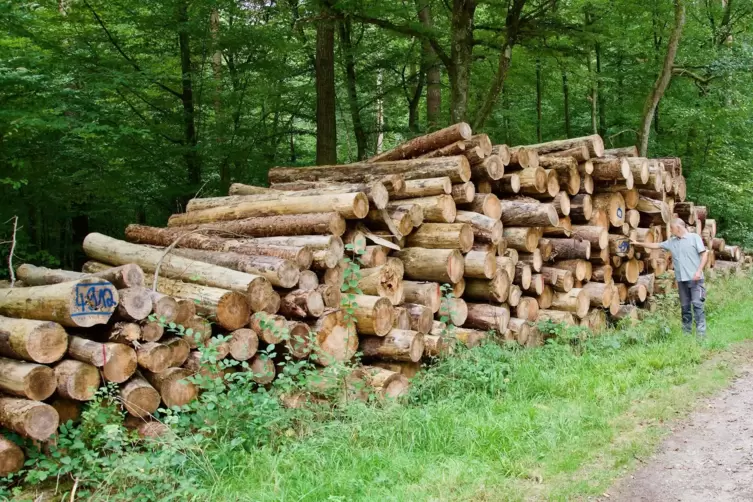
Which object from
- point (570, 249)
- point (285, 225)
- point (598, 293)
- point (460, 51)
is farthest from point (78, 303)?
point (460, 51)

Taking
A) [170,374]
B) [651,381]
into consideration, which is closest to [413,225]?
[651,381]

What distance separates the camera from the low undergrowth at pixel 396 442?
13.8 feet

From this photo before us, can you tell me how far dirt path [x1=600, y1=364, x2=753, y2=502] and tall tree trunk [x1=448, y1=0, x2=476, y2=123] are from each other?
8536 mm

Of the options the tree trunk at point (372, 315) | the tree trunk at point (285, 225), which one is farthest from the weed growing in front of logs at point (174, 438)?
the tree trunk at point (285, 225)

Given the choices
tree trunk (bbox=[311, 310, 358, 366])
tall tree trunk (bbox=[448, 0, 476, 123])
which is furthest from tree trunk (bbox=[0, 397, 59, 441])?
tall tree trunk (bbox=[448, 0, 476, 123])

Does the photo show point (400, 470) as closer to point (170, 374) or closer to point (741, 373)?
point (170, 374)

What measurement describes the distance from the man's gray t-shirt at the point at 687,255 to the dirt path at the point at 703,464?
3.49 m

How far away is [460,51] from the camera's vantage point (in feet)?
41.9

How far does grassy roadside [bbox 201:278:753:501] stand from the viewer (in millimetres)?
4203

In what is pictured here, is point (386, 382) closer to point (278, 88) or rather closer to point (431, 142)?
point (431, 142)

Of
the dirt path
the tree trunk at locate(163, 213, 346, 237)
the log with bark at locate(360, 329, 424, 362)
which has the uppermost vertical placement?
the tree trunk at locate(163, 213, 346, 237)

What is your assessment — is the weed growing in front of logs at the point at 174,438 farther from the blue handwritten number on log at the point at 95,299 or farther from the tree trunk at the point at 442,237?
the tree trunk at the point at 442,237

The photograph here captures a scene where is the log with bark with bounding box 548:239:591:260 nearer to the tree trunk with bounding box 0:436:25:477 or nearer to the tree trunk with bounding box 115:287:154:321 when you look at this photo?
the tree trunk with bounding box 115:287:154:321

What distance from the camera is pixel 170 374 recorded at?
516 cm
